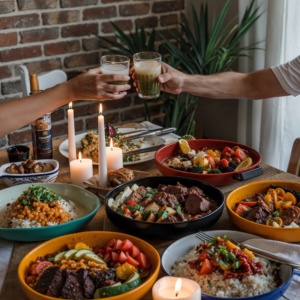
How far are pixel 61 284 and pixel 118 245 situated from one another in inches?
9.0

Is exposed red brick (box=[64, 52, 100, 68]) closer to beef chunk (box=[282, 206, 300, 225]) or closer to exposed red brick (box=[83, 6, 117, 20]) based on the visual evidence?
exposed red brick (box=[83, 6, 117, 20])

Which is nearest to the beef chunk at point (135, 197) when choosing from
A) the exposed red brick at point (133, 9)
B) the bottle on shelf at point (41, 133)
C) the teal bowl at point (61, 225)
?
the teal bowl at point (61, 225)

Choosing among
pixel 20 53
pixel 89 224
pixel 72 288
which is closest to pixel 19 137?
pixel 20 53

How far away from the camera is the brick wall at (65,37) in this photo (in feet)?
9.98

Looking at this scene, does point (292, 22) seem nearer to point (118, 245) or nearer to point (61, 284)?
point (118, 245)

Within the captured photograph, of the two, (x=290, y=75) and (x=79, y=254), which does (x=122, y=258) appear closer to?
(x=79, y=254)

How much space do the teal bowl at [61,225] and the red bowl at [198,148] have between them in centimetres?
40

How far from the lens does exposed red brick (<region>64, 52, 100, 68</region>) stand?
3347 mm

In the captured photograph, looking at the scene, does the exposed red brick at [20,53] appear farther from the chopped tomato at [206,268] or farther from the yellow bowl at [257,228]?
the chopped tomato at [206,268]

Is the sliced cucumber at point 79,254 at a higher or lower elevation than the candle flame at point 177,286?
lower

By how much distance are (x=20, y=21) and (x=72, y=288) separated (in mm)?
2584

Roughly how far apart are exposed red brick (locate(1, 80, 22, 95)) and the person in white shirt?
1.43m

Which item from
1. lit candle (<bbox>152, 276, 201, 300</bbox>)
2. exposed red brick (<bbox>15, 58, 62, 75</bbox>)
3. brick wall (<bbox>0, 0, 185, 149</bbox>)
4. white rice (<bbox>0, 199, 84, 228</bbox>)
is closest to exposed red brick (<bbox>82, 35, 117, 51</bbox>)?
brick wall (<bbox>0, 0, 185, 149</bbox>)

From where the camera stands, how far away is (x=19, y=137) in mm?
3297
